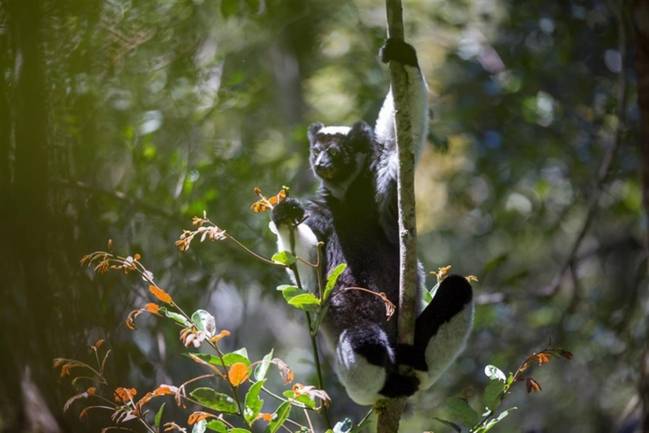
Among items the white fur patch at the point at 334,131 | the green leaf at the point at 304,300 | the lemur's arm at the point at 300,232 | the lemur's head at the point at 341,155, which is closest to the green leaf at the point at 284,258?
the green leaf at the point at 304,300

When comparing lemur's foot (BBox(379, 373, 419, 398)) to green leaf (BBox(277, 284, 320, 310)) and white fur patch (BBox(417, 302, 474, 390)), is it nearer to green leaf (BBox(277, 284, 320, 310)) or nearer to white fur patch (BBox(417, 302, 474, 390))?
white fur patch (BBox(417, 302, 474, 390))

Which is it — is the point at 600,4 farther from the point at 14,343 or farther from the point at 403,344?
the point at 14,343

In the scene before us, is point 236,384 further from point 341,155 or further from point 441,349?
point 341,155

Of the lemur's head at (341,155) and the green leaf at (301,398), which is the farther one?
the lemur's head at (341,155)

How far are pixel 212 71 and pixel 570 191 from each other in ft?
13.8

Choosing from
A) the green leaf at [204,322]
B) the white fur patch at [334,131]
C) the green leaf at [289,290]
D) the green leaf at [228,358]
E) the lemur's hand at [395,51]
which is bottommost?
the white fur patch at [334,131]

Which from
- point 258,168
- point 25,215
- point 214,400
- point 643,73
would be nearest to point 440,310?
point 643,73

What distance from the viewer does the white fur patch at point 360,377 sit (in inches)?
157

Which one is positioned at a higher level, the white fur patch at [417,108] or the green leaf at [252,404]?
the white fur patch at [417,108]

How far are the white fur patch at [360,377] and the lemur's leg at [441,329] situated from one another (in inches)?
10.1

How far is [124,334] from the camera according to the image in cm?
502

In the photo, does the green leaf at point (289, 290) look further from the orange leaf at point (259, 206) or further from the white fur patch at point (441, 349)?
the white fur patch at point (441, 349)

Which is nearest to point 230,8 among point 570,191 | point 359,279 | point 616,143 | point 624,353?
point 359,279

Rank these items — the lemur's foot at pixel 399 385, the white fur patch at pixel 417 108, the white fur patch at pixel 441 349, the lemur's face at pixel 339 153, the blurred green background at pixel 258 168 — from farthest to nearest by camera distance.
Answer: the lemur's face at pixel 339 153 < the white fur patch at pixel 417 108 < the white fur patch at pixel 441 349 < the lemur's foot at pixel 399 385 < the blurred green background at pixel 258 168
